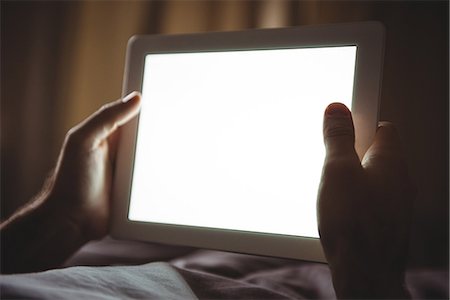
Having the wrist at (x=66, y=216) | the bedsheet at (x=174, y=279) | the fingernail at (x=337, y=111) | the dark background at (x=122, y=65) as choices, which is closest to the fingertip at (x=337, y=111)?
the fingernail at (x=337, y=111)

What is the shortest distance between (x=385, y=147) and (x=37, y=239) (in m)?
0.58

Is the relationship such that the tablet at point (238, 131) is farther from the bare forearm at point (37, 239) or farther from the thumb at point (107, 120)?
the bare forearm at point (37, 239)

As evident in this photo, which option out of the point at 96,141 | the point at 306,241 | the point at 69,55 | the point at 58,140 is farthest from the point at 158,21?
the point at 306,241

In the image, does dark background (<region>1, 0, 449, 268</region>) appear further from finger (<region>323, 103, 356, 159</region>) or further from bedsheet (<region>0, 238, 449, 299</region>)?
finger (<region>323, 103, 356, 159</region>)

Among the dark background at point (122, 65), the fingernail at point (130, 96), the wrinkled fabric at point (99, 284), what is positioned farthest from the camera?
the dark background at point (122, 65)

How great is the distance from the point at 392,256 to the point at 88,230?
513 mm

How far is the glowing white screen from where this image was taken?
62cm

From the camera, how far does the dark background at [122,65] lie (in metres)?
1.25

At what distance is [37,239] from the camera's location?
0.81 m

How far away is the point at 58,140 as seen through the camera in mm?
1532

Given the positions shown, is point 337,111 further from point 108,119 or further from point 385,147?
point 108,119

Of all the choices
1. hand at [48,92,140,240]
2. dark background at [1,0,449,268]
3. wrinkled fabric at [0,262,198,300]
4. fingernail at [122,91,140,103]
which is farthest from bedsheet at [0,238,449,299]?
dark background at [1,0,449,268]

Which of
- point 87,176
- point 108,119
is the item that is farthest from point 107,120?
point 87,176

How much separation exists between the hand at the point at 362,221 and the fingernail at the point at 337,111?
0.9 inches
